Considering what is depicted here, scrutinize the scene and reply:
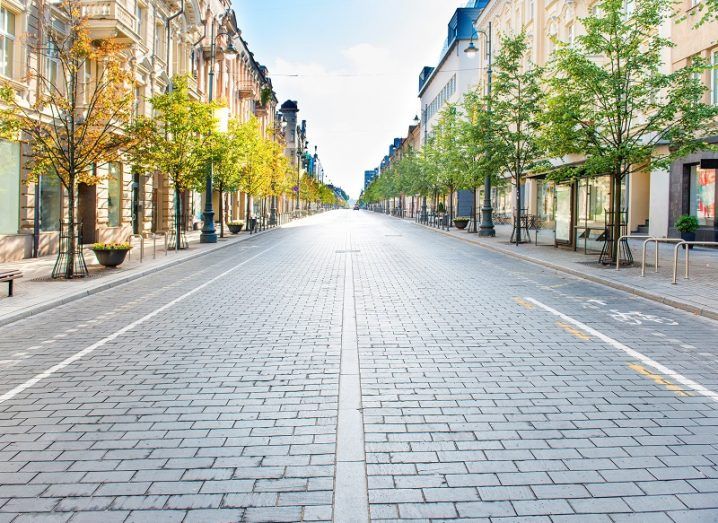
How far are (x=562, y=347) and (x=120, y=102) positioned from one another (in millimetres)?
12183

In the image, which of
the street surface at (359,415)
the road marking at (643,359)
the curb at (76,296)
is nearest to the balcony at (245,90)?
the curb at (76,296)

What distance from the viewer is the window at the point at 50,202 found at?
67.6 ft

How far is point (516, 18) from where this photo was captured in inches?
1917

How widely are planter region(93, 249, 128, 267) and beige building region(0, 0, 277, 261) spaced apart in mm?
1992

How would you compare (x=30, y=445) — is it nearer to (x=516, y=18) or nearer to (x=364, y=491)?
(x=364, y=491)

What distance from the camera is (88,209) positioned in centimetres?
2473

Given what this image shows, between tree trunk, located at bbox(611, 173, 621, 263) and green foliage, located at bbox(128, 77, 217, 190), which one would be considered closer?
tree trunk, located at bbox(611, 173, 621, 263)

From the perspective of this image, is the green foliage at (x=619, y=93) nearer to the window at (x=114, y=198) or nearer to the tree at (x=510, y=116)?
the tree at (x=510, y=116)

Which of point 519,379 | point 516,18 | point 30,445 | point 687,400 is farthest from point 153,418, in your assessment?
point 516,18

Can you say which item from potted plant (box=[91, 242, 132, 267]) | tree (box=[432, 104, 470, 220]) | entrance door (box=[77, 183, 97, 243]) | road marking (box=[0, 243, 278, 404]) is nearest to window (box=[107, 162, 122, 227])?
entrance door (box=[77, 183, 97, 243])

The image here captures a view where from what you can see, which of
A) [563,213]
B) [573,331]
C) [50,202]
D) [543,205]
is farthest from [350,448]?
[543,205]

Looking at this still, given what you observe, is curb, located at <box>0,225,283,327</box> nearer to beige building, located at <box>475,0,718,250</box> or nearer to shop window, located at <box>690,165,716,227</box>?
beige building, located at <box>475,0,718,250</box>

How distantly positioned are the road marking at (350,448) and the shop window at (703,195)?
74.3 ft

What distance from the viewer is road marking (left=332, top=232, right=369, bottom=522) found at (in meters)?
3.40
